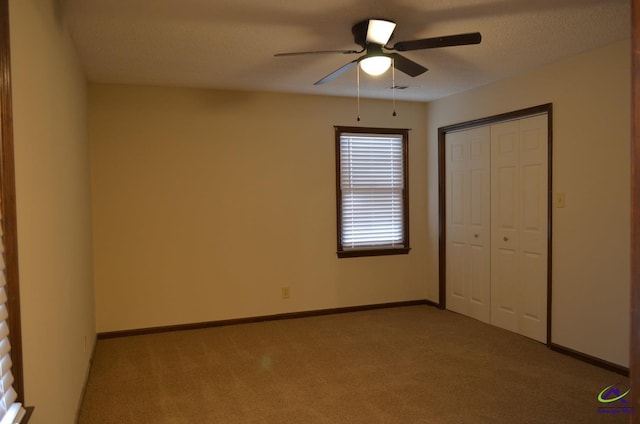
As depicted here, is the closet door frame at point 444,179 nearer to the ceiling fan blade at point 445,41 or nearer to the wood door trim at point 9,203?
the ceiling fan blade at point 445,41

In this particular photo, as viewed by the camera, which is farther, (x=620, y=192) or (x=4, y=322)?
(x=620, y=192)

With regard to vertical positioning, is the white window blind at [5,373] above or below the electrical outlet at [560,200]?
below

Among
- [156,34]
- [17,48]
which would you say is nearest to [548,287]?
[156,34]

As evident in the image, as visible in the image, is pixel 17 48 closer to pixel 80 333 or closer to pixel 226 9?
pixel 226 9

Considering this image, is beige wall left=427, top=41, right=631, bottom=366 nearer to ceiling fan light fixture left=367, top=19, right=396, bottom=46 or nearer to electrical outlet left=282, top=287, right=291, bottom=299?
ceiling fan light fixture left=367, top=19, right=396, bottom=46

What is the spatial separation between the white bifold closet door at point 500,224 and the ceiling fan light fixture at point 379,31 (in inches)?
76.5

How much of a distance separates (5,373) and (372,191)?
433 centimetres

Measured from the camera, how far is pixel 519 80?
4223 millimetres

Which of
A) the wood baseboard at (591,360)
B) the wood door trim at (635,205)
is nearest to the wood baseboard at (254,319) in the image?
the wood baseboard at (591,360)

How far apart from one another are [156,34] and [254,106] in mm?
1807

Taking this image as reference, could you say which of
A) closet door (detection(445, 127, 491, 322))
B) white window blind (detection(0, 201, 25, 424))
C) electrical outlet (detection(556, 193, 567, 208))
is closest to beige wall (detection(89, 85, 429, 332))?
closet door (detection(445, 127, 491, 322))

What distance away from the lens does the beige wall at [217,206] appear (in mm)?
4445

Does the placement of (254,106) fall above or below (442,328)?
above

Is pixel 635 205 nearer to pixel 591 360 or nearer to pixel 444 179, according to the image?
pixel 591 360
